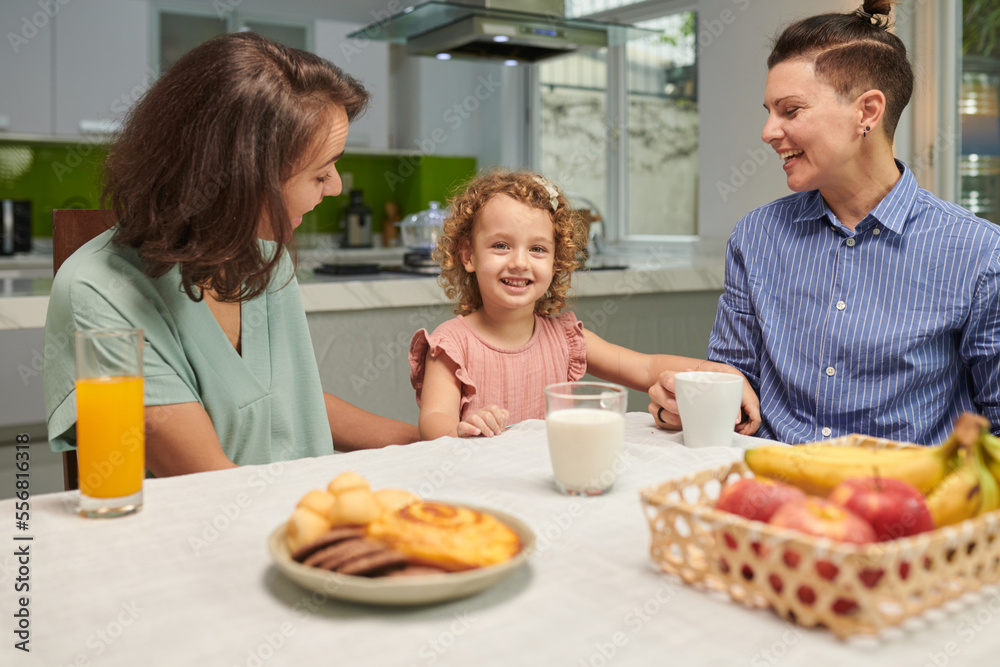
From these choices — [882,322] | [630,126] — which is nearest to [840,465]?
[882,322]

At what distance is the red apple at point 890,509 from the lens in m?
0.56

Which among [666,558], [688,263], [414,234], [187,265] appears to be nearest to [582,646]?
[666,558]

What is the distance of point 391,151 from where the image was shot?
4.94 metres

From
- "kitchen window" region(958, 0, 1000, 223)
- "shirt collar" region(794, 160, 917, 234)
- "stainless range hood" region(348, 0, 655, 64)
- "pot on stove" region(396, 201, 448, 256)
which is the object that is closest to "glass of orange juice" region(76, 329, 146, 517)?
"shirt collar" region(794, 160, 917, 234)

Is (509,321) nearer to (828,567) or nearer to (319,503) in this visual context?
(319,503)

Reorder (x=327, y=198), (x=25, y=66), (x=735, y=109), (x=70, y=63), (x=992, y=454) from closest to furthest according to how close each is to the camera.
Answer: (x=992, y=454) → (x=735, y=109) → (x=25, y=66) → (x=70, y=63) → (x=327, y=198)

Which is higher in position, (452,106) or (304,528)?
(452,106)

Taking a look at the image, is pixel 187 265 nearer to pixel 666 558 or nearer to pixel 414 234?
pixel 666 558

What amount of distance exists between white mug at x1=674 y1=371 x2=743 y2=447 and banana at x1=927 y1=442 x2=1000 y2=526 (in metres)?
0.41

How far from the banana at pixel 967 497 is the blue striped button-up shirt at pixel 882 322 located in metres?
0.78

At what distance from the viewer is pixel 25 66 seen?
3.91m

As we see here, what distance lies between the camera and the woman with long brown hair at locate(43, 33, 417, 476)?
1073 mm

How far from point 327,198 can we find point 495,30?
2.32 m

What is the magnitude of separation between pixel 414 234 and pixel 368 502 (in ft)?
7.81
